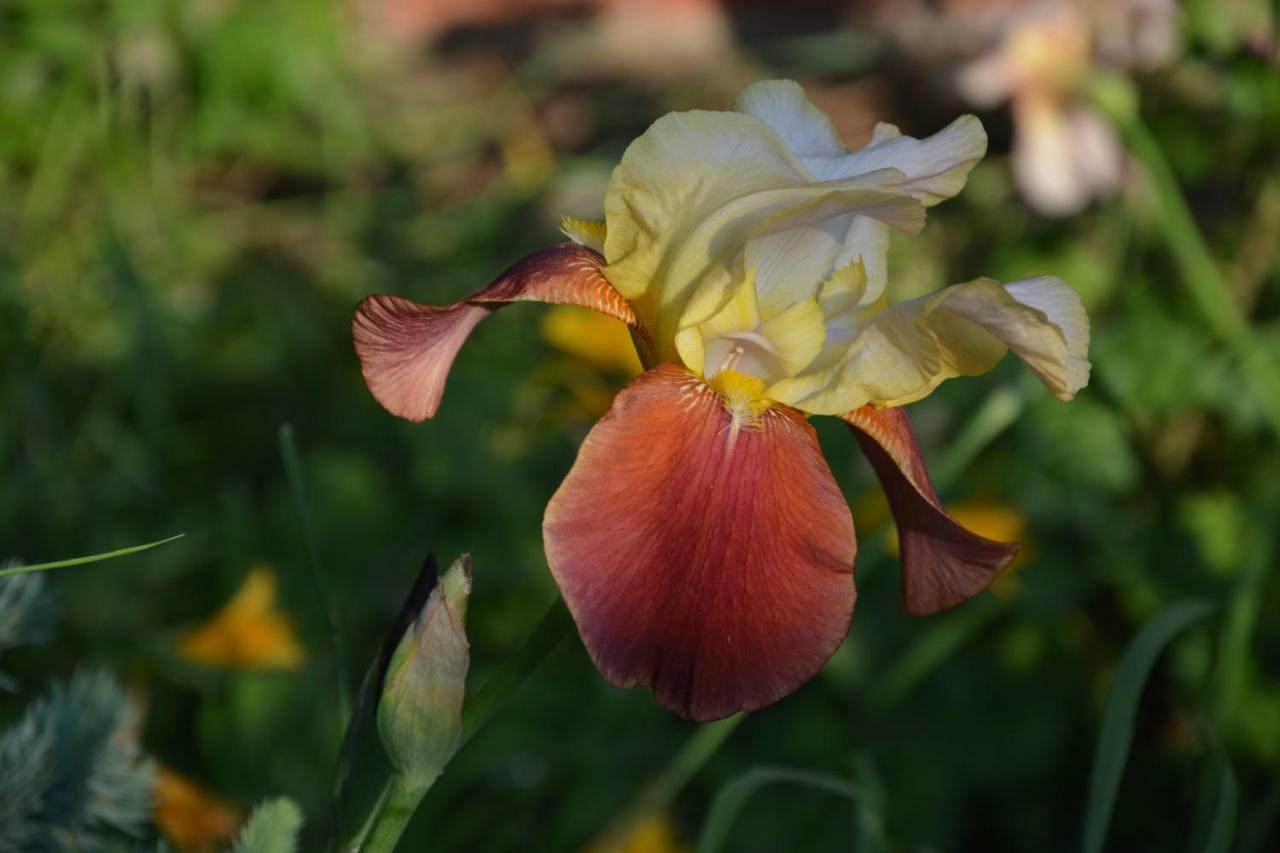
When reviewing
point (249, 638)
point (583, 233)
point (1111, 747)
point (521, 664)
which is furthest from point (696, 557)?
point (249, 638)

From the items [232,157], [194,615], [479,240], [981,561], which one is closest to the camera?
[981,561]

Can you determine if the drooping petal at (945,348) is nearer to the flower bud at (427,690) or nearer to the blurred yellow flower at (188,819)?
the flower bud at (427,690)

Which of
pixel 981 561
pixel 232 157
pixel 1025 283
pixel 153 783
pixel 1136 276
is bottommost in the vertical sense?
pixel 232 157

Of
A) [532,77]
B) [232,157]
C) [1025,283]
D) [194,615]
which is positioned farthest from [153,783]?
[532,77]

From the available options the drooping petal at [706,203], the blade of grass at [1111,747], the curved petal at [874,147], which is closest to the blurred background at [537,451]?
the blade of grass at [1111,747]

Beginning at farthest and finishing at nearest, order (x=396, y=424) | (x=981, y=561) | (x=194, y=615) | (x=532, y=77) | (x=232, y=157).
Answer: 1. (x=532, y=77)
2. (x=232, y=157)
3. (x=396, y=424)
4. (x=194, y=615)
5. (x=981, y=561)

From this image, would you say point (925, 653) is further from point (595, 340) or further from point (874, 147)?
point (874, 147)

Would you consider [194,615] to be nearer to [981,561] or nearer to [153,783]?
[153,783]
